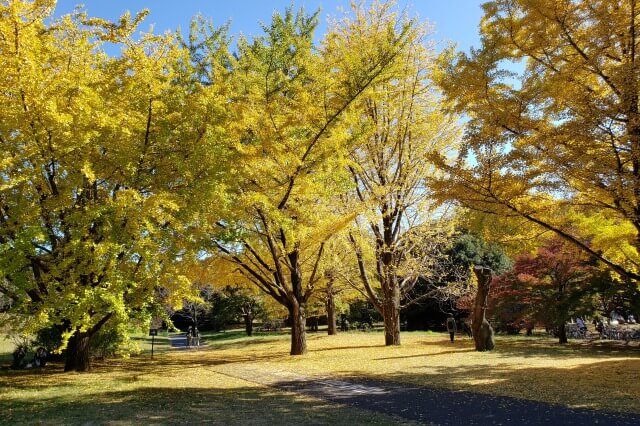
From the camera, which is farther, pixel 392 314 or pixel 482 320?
pixel 392 314

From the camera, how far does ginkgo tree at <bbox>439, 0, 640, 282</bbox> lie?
7.23 meters

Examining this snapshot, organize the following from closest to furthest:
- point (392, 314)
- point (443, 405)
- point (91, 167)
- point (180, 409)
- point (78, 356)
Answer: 1. point (443, 405)
2. point (180, 409)
3. point (91, 167)
4. point (78, 356)
5. point (392, 314)

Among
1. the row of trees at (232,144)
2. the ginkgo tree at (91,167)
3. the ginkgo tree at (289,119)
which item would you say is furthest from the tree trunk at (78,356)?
the ginkgo tree at (289,119)

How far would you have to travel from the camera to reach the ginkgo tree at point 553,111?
7234 mm

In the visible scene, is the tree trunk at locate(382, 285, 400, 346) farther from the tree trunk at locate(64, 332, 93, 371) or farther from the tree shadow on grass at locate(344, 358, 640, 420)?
the tree trunk at locate(64, 332, 93, 371)

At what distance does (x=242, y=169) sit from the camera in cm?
1101

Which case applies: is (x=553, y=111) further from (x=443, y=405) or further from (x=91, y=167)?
(x=91, y=167)

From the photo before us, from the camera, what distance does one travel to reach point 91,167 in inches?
337

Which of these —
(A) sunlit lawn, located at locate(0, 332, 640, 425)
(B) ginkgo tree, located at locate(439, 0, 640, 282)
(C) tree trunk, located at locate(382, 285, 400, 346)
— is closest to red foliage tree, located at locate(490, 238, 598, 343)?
(A) sunlit lawn, located at locate(0, 332, 640, 425)

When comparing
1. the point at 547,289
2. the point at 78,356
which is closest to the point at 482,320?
the point at 547,289

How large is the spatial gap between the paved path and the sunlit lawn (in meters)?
0.45

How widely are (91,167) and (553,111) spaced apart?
8.84 m

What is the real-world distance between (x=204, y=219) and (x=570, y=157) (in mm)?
6941

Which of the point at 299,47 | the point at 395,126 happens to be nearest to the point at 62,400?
the point at 299,47
